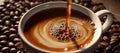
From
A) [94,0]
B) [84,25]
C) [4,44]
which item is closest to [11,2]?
[4,44]

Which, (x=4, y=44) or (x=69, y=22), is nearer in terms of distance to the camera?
(x=69, y=22)

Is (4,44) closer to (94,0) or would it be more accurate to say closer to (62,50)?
(62,50)

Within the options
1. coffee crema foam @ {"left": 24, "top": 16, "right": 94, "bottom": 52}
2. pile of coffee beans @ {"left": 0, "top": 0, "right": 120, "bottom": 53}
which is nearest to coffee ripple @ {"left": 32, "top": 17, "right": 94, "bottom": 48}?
coffee crema foam @ {"left": 24, "top": 16, "right": 94, "bottom": 52}

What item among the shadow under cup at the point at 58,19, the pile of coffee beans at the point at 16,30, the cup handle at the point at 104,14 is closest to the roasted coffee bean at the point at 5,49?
the pile of coffee beans at the point at 16,30

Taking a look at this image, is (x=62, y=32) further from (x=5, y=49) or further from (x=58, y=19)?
(x=5, y=49)

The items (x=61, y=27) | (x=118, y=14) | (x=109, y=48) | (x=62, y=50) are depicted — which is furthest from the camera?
(x=118, y=14)

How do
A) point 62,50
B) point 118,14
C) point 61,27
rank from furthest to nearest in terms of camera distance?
1. point 118,14
2. point 61,27
3. point 62,50

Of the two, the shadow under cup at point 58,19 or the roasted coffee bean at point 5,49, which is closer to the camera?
the shadow under cup at point 58,19

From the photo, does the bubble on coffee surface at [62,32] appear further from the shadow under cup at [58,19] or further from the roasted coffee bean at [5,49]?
the roasted coffee bean at [5,49]
